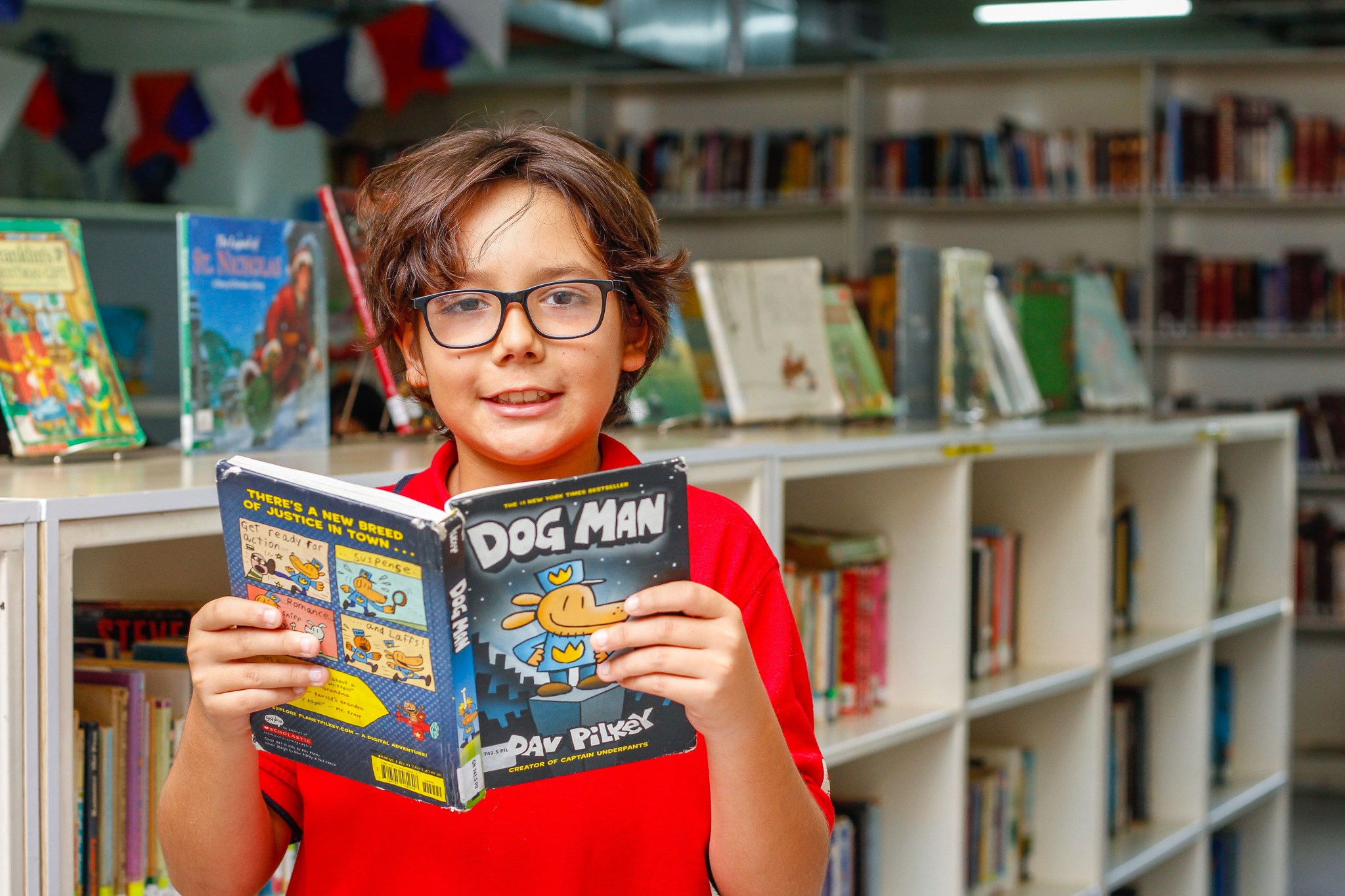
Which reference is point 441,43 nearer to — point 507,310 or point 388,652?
point 507,310

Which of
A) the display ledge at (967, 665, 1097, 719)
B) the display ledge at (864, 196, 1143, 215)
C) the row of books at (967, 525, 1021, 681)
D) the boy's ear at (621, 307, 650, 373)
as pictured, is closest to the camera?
the boy's ear at (621, 307, 650, 373)

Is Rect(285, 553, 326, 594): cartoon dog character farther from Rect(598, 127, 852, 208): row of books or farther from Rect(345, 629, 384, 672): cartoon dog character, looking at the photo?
Rect(598, 127, 852, 208): row of books

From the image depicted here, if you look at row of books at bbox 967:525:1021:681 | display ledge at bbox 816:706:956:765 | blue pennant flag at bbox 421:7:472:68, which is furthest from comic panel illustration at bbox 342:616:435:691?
blue pennant flag at bbox 421:7:472:68

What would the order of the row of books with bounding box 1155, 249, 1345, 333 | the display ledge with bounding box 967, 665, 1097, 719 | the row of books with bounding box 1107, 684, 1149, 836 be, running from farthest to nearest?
the row of books with bounding box 1155, 249, 1345, 333 < the row of books with bounding box 1107, 684, 1149, 836 < the display ledge with bounding box 967, 665, 1097, 719

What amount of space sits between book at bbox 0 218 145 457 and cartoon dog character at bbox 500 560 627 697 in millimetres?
772

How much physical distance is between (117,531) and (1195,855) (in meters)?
2.49

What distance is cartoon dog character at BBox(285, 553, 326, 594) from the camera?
0.88 meters

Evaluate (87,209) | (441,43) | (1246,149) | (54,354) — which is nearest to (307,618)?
(54,354)

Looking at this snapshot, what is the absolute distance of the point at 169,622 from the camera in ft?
4.52

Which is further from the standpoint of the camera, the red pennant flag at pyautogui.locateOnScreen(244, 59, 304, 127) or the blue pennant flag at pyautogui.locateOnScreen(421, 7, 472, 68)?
the red pennant flag at pyautogui.locateOnScreen(244, 59, 304, 127)

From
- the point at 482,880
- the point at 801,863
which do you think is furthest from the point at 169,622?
the point at 801,863

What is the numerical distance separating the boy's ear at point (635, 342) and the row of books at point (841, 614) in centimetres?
97

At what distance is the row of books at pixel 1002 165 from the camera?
5.44 metres

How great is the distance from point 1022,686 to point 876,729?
1.33ft
